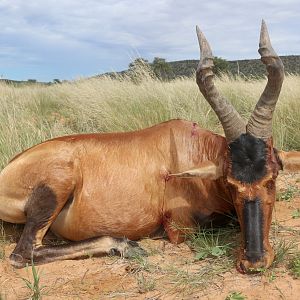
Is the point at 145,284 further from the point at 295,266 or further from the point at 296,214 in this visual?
the point at 296,214

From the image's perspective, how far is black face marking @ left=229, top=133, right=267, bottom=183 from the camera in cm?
428

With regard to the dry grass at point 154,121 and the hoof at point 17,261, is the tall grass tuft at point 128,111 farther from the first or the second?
the hoof at point 17,261

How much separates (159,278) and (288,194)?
2620 mm

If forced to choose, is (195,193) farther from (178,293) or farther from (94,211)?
(178,293)

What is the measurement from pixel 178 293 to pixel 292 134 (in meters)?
5.91

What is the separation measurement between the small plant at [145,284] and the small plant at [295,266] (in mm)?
1097

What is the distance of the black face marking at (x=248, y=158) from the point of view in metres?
4.28

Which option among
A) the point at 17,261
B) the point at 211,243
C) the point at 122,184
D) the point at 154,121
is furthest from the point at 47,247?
the point at 154,121

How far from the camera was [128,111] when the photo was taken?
35.7 feet

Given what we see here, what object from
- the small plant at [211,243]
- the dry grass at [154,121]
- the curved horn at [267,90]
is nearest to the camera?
the dry grass at [154,121]

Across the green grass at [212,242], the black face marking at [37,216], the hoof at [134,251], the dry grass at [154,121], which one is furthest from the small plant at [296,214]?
the black face marking at [37,216]

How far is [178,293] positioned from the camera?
397 centimetres

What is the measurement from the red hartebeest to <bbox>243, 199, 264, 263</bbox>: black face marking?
1.32 ft

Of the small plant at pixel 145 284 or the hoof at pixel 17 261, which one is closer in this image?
the small plant at pixel 145 284
